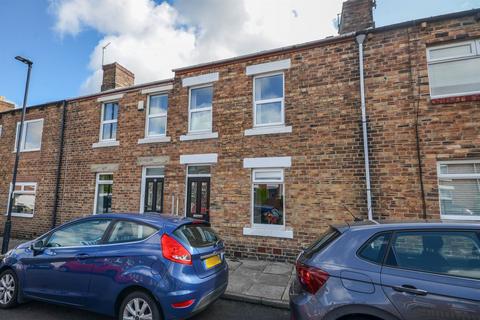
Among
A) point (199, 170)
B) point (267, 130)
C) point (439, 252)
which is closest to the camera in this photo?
point (439, 252)

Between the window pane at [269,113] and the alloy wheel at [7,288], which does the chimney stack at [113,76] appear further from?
the alloy wheel at [7,288]

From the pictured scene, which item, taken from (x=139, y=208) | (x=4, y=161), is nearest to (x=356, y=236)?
(x=139, y=208)

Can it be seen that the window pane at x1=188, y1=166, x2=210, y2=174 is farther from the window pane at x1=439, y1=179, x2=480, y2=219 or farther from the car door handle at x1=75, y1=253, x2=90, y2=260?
the window pane at x1=439, y1=179, x2=480, y2=219

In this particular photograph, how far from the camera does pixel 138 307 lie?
3.54 metres

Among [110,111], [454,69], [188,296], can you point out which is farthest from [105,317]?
[454,69]

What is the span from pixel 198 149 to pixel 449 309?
7.20m

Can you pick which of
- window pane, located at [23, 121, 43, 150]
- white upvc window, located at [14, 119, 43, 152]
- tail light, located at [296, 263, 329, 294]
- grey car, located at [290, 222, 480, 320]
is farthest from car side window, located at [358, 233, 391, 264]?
window pane, located at [23, 121, 43, 150]

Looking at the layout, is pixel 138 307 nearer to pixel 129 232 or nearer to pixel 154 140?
pixel 129 232

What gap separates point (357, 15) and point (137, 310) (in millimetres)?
8553

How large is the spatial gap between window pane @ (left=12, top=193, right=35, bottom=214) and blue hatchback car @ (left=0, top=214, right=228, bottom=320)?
27.1 feet

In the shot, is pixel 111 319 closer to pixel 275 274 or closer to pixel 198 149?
pixel 275 274

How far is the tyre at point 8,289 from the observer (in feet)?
14.4

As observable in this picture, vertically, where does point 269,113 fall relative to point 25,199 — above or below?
above

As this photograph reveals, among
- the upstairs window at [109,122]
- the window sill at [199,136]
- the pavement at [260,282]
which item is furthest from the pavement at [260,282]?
the upstairs window at [109,122]
